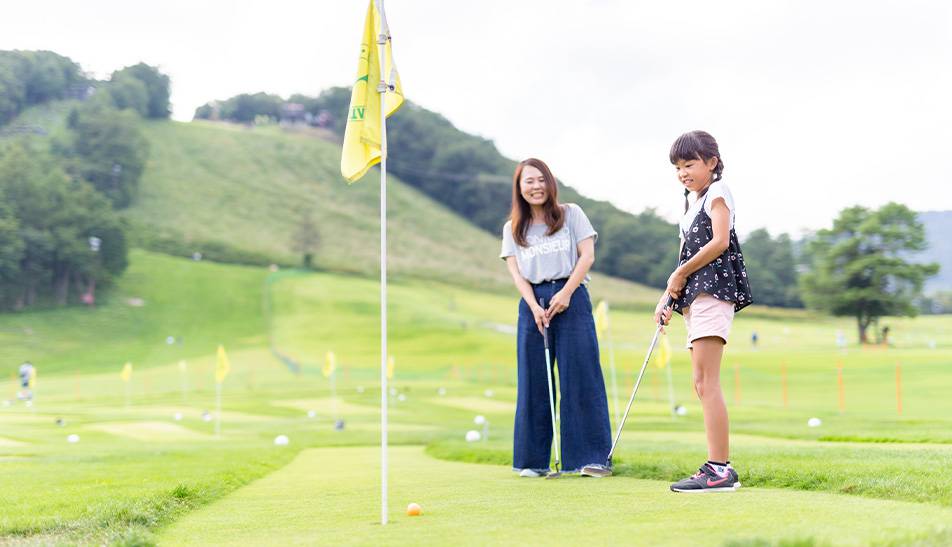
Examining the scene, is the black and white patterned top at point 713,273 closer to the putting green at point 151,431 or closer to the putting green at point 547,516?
the putting green at point 547,516

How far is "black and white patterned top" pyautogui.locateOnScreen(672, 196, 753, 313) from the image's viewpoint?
5645 millimetres

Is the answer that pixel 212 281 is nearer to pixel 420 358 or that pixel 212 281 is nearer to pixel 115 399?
pixel 420 358

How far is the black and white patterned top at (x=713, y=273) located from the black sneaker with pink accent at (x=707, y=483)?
97cm

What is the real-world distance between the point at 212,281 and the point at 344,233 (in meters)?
26.5

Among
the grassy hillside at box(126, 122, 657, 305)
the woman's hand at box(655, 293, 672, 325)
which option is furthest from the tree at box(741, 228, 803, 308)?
the woman's hand at box(655, 293, 672, 325)

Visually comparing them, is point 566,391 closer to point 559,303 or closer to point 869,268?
point 559,303

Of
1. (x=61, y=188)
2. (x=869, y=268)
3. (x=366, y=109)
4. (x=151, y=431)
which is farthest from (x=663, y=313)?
(x=61, y=188)

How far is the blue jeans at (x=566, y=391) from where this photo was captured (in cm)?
703

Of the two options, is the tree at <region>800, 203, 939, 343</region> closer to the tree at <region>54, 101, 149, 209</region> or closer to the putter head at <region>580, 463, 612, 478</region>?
the tree at <region>54, 101, 149, 209</region>

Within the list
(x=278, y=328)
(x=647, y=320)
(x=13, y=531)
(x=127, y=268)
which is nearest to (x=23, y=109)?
(x=127, y=268)

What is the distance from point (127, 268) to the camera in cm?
8662

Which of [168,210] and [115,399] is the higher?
[168,210]

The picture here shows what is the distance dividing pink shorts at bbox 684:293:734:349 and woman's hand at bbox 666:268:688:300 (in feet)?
0.48

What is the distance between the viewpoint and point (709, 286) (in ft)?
18.5
